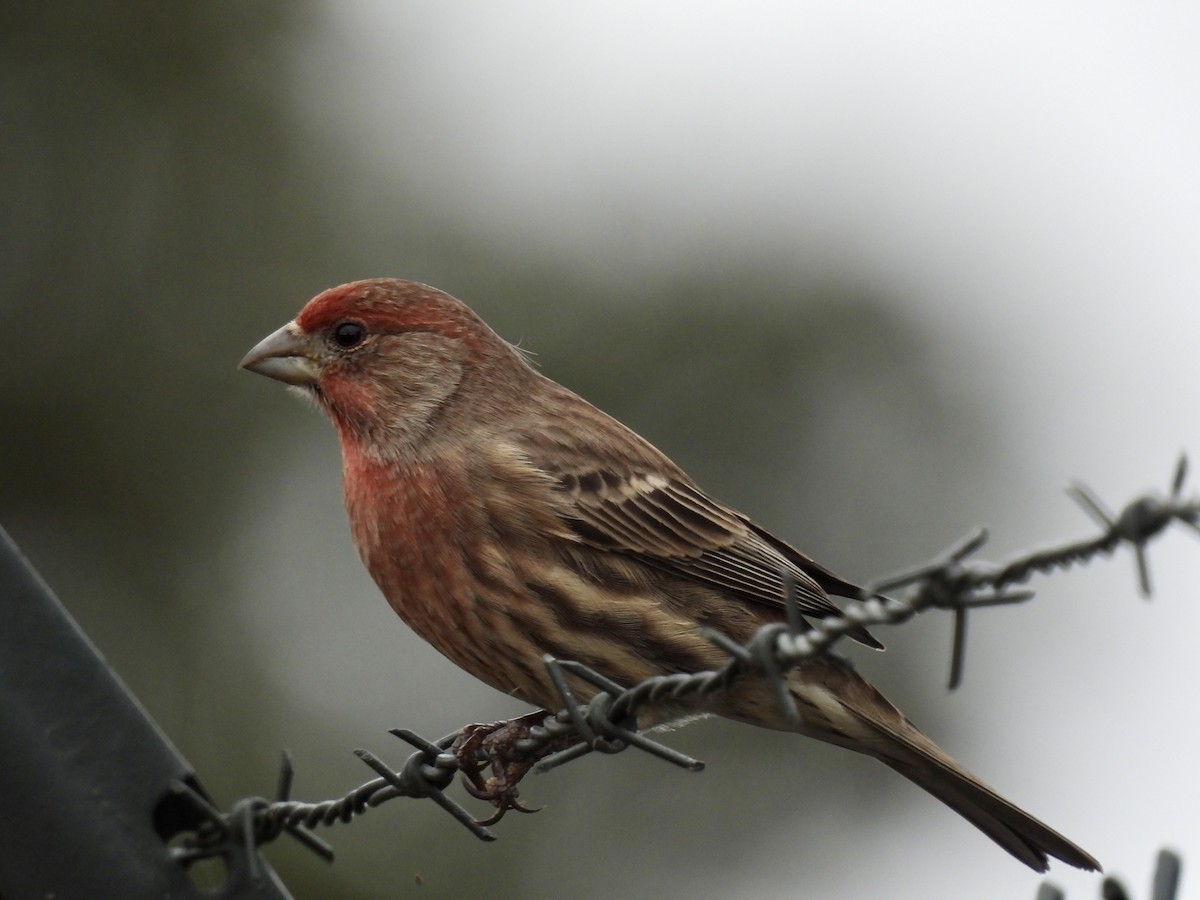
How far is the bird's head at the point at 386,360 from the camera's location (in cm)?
553

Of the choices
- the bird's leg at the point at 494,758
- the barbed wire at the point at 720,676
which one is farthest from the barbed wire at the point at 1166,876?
the bird's leg at the point at 494,758

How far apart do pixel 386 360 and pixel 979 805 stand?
2510mm

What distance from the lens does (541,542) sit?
4.96 metres

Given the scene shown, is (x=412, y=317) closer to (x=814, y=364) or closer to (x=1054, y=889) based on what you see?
(x=1054, y=889)

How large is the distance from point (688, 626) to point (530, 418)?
1.02 meters

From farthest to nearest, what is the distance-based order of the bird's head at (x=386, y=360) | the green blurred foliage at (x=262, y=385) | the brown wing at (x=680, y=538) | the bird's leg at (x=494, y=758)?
the green blurred foliage at (x=262, y=385), the bird's head at (x=386, y=360), the brown wing at (x=680, y=538), the bird's leg at (x=494, y=758)

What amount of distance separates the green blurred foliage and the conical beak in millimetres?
5653

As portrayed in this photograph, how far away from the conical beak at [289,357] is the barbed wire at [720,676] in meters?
1.82

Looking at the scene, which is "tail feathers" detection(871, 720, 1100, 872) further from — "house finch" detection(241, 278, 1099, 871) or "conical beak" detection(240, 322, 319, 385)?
"conical beak" detection(240, 322, 319, 385)

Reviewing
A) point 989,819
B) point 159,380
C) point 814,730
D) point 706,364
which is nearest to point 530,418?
point 814,730

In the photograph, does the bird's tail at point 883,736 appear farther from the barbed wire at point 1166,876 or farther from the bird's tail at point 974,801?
the barbed wire at point 1166,876

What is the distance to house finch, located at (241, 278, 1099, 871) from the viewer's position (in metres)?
4.80

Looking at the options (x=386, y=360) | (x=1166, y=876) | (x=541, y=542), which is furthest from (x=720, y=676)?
(x=386, y=360)

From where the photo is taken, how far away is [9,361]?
40.9 feet
